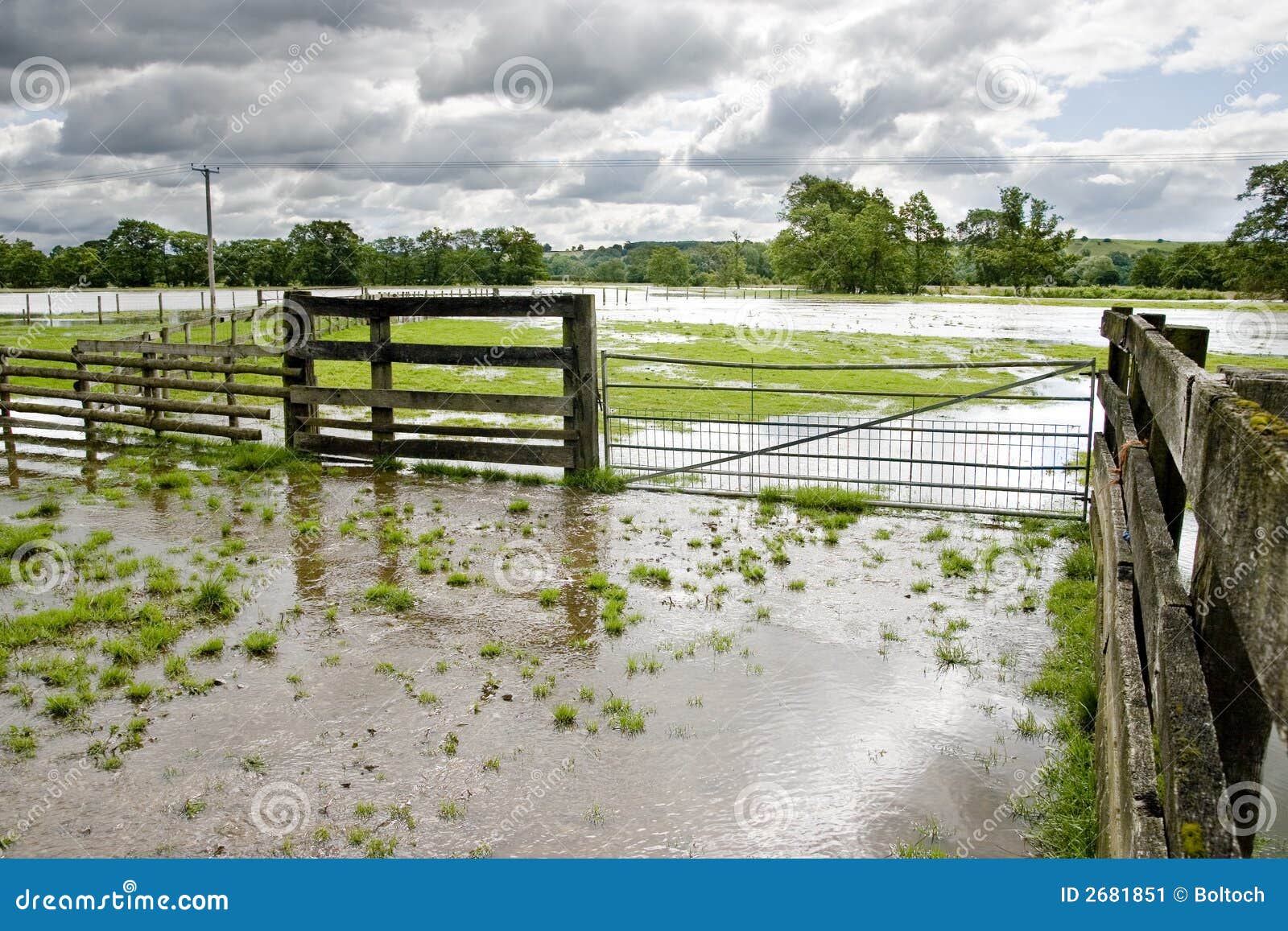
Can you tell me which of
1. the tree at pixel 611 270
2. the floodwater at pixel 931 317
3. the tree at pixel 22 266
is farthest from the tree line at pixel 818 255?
the tree at pixel 611 270

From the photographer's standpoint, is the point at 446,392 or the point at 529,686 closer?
the point at 529,686

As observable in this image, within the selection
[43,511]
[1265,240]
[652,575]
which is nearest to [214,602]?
[652,575]

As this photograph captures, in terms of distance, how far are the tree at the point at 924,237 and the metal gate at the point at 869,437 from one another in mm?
91064

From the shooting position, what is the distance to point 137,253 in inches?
3745

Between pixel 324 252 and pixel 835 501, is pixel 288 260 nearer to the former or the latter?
pixel 324 252

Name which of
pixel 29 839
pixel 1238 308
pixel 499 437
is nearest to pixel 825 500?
pixel 499 437

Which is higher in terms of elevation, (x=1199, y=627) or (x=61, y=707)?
(x=1199, y=627)

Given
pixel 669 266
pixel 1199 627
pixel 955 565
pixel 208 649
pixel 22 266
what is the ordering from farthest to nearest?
pixel 669 266
pixel 22 266
pixel 955 565
pixel 208 649
pixel 1199 627

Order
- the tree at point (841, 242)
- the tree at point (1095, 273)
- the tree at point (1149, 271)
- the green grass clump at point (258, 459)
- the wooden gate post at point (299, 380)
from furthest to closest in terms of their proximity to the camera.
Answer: the tree at point (1095, 273) → the tree at point (1149, 271) → the tree at point (841, 242) → the wooden gate post at point (299, 380) → the green grass clump at point (258, 459)

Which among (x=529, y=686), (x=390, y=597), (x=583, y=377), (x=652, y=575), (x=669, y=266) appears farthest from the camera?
(x=669, y=266)

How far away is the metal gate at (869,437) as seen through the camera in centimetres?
1048

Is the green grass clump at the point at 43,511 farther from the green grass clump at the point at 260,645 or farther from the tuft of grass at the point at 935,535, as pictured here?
the tuft of grass at the point at 935,535

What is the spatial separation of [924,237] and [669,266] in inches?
2093

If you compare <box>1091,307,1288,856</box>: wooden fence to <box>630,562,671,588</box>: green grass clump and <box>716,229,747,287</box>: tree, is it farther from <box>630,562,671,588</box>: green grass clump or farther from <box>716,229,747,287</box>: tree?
<box>716,229,747,287</box>: tree
